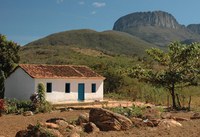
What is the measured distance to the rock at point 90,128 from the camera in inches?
633

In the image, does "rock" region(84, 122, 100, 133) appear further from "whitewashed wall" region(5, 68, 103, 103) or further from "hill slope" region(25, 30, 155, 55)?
"hill slope" region(25, 30, 155, 55)

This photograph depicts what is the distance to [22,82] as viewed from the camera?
3366 centimetres

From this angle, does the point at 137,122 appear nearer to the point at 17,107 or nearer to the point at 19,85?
the point at 17,107

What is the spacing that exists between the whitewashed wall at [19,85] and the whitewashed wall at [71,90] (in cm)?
99

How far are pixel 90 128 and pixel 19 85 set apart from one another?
62.6 feet

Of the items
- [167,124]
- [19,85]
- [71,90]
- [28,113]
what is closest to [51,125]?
[167,124]

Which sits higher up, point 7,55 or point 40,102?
point 7,55

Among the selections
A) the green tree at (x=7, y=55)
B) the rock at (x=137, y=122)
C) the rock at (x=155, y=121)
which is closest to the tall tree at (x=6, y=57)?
the green tree at (x=7, y=55)

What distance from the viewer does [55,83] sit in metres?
33.8

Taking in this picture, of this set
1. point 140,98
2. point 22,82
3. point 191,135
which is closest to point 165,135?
point 191,135

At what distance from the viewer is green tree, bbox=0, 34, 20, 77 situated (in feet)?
115

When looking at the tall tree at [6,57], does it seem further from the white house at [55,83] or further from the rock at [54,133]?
the rock at [54,133]

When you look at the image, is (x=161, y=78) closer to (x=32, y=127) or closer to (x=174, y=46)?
(x=174, y=46)

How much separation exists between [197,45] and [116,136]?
14888 millimetres
